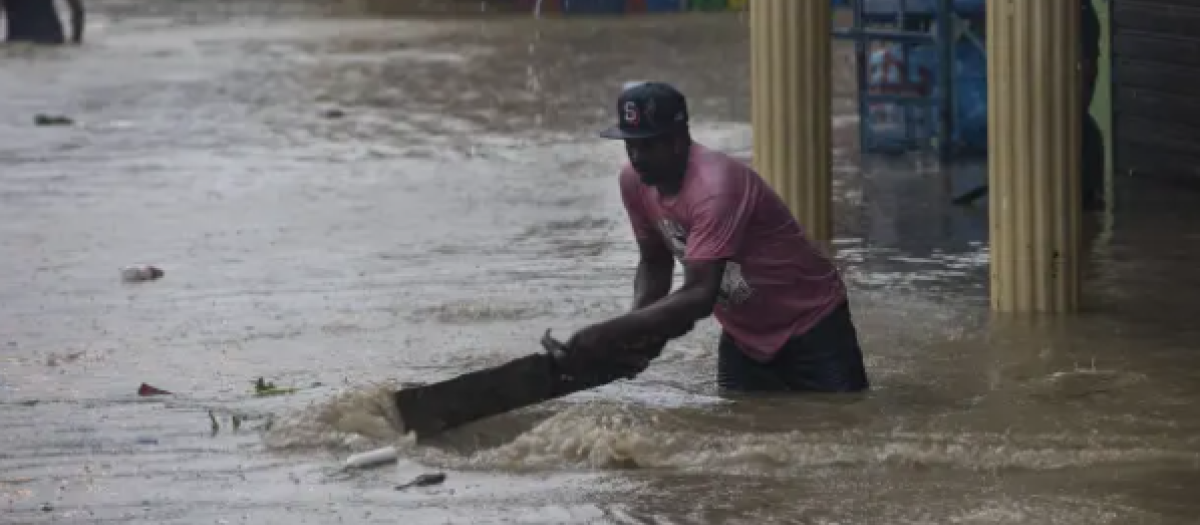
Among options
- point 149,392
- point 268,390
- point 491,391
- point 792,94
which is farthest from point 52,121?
point 491,391

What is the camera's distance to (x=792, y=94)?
39.9 ft

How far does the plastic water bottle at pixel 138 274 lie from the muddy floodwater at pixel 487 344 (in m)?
0.12

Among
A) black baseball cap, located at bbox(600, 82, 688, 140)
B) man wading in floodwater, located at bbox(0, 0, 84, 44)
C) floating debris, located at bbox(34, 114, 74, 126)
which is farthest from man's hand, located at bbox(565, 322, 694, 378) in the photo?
man wading in floodwater, located at bbox(0, 0, 84, 44)

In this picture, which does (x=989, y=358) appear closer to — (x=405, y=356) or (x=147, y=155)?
(x=405, y=356)

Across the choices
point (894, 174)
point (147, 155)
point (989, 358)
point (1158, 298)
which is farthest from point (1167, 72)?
point (147, 155)

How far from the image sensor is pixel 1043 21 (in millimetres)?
10133

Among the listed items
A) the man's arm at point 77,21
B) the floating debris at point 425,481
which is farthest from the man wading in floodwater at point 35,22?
the floating debris at point 425,481

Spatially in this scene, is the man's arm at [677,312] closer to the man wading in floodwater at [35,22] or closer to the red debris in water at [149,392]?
the red debris in water at [149,392]

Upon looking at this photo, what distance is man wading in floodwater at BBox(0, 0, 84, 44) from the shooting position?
30.1 m

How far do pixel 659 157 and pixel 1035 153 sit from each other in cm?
276

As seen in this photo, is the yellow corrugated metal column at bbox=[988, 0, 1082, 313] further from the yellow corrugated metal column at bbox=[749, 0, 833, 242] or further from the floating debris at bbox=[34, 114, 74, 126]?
the floating debris at bbox=[34, 114, 74, 126]

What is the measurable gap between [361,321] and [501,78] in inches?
527

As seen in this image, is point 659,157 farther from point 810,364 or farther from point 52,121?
point 52,121

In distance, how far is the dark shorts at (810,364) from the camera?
8.55 meters
